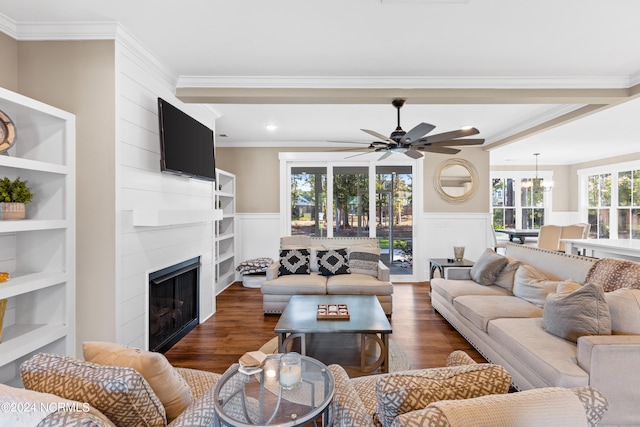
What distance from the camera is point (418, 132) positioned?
2.91m

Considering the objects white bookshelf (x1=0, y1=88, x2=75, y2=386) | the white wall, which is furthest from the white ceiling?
white bookshelf (x1=0, y1=88, x2=75, y2=386)

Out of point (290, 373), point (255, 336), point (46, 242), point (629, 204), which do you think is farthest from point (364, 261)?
point (629, 204)

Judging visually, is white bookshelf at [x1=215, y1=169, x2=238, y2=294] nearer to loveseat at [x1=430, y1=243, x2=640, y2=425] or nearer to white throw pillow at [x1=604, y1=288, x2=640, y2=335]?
loveseat at [x1=430, y1=243, x2=640, y2=425]

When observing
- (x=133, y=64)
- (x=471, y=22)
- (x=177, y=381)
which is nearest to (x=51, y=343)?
(x=177, y=381)

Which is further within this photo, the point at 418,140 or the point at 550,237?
the point at 550,237

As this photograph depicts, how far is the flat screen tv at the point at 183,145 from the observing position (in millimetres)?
2740

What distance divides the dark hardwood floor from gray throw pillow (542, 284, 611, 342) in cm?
85

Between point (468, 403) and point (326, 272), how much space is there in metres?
3.47

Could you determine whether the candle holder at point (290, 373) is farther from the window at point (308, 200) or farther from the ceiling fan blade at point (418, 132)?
the window at point (308, 200)

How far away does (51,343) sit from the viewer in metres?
2.26

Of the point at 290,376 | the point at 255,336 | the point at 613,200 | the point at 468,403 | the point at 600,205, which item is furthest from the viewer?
the point at 600,205

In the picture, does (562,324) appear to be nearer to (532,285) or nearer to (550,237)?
(532,285)

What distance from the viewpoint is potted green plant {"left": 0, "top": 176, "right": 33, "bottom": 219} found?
1.92m

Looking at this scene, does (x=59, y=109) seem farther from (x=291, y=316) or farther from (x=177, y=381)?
(x=291, y=316)
